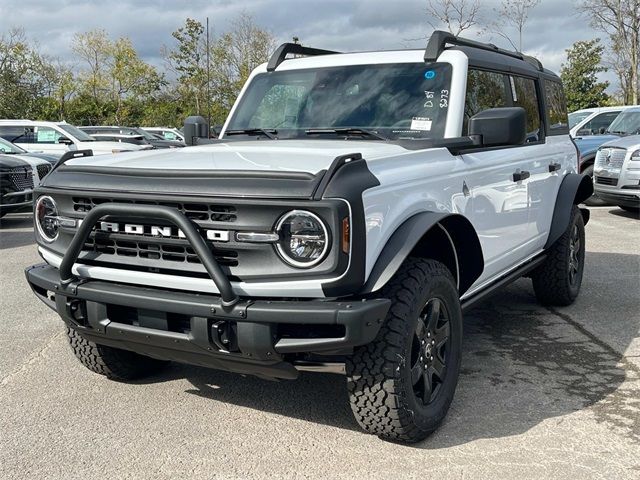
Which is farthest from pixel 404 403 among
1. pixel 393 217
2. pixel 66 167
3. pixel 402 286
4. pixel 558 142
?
pixel 558 142

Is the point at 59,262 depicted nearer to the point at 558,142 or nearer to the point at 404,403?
A: the point at 404,403

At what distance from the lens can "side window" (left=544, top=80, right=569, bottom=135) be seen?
5.59 metres

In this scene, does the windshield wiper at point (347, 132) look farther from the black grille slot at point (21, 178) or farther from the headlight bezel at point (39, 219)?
the black grille slot at point (21, 178)

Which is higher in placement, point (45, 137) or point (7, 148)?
point (45, 137)

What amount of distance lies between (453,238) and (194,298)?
1522 millimetres

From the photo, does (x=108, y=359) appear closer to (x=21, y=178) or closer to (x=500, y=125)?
(x=500, y=125)

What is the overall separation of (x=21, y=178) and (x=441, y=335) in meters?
9.38

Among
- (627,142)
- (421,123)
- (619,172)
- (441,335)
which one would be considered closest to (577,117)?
(627,142)

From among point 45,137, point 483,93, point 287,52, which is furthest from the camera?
point 45,137

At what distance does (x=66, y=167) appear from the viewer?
11.0 ft

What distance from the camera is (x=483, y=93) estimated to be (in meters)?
4.38

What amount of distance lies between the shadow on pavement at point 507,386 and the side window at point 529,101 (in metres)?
1.45

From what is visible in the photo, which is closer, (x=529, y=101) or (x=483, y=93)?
(x=483, y=93)

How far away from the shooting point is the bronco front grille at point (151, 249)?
9.25 feet
